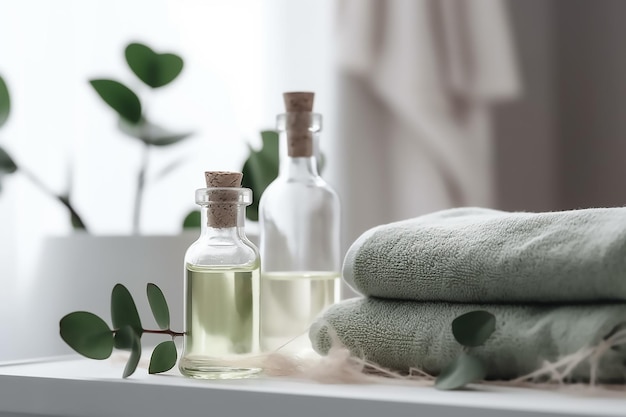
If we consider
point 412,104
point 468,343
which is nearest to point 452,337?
point 468,343

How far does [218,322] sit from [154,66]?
0.41 m

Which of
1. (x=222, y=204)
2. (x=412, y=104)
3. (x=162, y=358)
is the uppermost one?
(x=412, y=104)

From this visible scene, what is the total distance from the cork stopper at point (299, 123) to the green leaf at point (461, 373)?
30 cm

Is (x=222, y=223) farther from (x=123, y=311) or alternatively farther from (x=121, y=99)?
(x=121, y=99)

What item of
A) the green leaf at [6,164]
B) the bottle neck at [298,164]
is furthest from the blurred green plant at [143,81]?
the bottle neck at [298,164]

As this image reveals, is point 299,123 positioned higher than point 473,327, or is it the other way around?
point 299,123

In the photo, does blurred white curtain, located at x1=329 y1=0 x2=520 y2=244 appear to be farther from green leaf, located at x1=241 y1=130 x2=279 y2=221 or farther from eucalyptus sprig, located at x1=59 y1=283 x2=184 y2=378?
eucalyptus sprig, located at x1=59 y1=283 x2=184 y2=378

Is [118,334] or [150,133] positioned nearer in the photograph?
[118,334]

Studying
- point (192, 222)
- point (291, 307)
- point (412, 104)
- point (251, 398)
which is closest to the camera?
point (251, 398)

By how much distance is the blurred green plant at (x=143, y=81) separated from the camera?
0.95 m

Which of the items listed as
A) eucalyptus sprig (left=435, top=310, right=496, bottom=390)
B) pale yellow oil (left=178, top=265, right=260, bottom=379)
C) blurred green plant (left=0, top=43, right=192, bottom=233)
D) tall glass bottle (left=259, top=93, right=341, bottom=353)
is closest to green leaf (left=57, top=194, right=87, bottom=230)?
blurred green plant (left=0, top=43, right=192, bottom=233)

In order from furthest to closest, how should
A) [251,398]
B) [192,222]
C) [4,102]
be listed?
1. [192,222]
2. [4,102]
3. [251,398]

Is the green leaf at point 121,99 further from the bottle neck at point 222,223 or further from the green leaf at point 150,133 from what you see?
the bottle neck at point 222,223

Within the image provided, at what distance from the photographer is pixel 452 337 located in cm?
61
